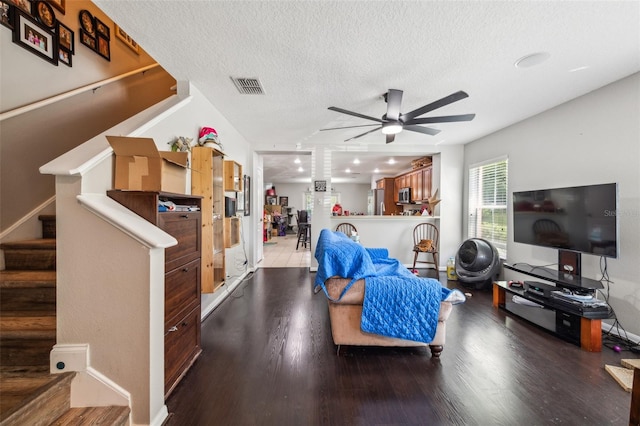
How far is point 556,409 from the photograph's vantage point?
1471mm

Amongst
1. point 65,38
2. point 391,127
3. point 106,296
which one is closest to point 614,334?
point 391,127

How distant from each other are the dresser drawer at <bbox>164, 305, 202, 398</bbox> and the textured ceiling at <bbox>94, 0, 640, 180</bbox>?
83.1 inches

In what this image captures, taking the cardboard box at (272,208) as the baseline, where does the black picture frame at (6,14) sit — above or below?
above

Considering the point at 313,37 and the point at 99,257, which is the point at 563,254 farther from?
the point at 99,257

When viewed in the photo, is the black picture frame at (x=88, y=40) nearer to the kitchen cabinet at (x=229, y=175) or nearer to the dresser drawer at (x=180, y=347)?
the kitchen cabinet at (x=229, y=175)

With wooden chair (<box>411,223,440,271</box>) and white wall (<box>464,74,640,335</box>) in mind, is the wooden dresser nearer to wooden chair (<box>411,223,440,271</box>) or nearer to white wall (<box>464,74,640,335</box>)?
white wall (<box>464,74,640,335</box>)

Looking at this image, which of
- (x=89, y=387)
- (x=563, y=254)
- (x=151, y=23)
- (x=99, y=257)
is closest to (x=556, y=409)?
(x=563, y=254)

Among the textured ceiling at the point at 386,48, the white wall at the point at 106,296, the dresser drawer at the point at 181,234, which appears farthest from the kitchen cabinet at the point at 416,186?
the white wall at the point at 106,296

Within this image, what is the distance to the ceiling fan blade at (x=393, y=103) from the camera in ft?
7.93

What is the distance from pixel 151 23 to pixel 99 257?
5.26ft

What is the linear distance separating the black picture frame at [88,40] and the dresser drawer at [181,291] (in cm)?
264

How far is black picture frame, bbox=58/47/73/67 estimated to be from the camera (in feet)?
7.20

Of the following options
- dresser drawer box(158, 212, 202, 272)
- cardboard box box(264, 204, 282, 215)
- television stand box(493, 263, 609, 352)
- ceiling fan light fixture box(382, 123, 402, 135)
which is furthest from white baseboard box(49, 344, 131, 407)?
cardboard box box(264, 204, 282, 215)

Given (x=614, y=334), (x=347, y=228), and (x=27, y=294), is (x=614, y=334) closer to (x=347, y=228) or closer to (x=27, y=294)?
(x=347, y=228)
